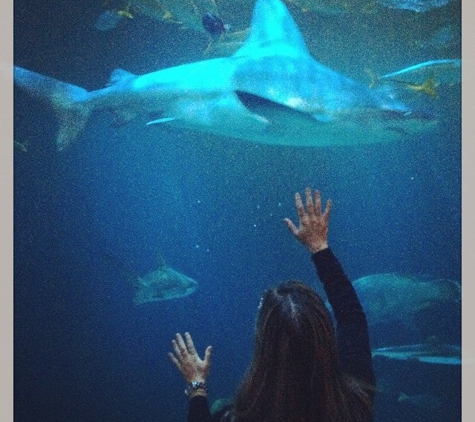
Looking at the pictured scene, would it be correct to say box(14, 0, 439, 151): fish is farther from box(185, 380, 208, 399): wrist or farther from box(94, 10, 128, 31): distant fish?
box(185, 380, 208, 399): wrist

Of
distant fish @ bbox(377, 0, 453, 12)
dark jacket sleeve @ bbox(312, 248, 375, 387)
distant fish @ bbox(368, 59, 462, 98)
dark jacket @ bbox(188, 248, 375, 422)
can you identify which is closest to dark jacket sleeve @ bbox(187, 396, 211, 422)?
dark jacket @ bbox(188, 248, 375, 422)

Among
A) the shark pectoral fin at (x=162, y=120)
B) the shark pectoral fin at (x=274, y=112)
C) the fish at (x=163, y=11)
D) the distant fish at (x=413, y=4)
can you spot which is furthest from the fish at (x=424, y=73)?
the shark pectoral fin at (x=162, y=120)

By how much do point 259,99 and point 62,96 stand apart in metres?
1.08

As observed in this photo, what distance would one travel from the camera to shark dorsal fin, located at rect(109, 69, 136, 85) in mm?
3234

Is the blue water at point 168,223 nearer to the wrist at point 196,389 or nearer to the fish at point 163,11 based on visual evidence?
the fish at point 163,11

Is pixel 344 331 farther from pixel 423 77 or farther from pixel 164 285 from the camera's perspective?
pixel 423 77

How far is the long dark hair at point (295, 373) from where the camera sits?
132cm

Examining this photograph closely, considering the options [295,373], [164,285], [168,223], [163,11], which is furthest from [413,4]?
[295,373]

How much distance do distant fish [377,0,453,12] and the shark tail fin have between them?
5.68 feet

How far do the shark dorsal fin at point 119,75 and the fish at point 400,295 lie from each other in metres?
1.67

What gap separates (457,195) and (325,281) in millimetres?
1955

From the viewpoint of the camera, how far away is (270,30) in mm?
3197

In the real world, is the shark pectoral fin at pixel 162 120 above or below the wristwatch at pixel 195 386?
above

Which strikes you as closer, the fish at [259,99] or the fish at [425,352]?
the fish at [259,99]
